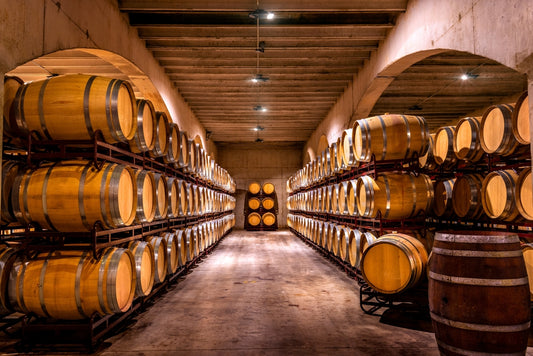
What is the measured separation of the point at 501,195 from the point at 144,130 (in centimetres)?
455

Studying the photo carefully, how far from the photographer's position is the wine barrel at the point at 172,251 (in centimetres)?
554

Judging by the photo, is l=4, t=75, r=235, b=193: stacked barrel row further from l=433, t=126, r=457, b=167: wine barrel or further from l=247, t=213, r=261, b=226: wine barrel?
Answer: l=247, t=213, r=261, b=226: wine barrel

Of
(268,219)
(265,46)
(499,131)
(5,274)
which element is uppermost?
(265,46)

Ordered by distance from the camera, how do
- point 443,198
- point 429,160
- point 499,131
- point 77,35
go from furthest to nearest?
point 429,160, point 443,198, point 77,35, point 499,131

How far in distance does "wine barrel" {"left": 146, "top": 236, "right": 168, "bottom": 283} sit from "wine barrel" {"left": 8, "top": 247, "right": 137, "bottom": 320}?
1315 mm

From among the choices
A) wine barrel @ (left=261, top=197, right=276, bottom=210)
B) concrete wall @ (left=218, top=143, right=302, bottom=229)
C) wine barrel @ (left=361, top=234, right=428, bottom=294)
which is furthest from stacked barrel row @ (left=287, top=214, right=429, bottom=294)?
concrete wall @ (left=218, top=143, right=302, bottom=229)

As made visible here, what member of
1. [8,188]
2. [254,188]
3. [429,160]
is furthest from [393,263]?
[254,188]

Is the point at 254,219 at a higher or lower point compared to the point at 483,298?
lower

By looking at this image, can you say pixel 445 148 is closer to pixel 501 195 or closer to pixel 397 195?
pixel 397 195

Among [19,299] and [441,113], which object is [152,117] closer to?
[19,299]

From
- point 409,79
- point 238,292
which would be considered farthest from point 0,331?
point 409,79

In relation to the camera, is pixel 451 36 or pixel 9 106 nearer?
pixel 9 106

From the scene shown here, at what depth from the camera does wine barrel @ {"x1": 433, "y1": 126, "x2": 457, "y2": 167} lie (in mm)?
6035

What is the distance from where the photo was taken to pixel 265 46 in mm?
7949
